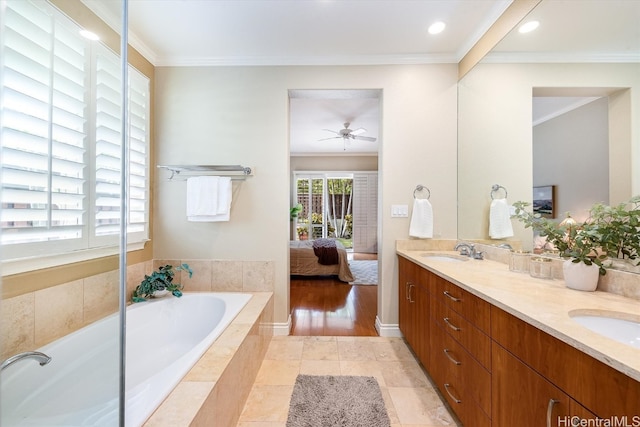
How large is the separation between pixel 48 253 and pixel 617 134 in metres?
2.73

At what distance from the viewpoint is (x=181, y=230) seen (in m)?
2.34

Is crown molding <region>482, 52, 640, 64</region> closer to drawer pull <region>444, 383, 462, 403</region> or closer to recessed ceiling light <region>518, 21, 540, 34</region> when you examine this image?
recessed ceiling light <region>518, 21, 540, 34</region>

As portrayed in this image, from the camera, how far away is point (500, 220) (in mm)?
1839

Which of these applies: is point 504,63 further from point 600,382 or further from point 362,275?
point 362,275

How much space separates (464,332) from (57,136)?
2167 mm

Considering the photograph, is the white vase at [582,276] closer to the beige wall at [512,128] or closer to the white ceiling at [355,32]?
the beige wall at [512,128]


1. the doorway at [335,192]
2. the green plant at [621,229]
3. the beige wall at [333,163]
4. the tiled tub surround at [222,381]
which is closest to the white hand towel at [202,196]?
the tiled tub surround at [222,381]

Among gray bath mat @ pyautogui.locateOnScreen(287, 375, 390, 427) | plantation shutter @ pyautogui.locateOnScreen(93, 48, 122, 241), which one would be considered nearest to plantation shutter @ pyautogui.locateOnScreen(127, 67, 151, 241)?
plantation shutter @ pyautogui.locateOnScreen(93, 48, 122, 241)

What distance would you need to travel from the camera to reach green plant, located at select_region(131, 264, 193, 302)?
201 centimetres

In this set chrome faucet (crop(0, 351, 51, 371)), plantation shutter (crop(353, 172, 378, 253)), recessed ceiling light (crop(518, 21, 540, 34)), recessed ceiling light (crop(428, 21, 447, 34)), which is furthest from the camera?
plantation shutter (crop(353, 172, 378, 253))

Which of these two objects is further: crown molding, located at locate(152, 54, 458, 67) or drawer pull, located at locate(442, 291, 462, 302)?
crown molding, located at locate(152, 54, 458, 67)

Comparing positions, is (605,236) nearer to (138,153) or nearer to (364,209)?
(138,153)

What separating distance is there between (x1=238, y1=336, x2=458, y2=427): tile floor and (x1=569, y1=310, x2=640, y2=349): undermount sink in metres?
0.91

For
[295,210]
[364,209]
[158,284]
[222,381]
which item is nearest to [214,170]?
[158,284]
